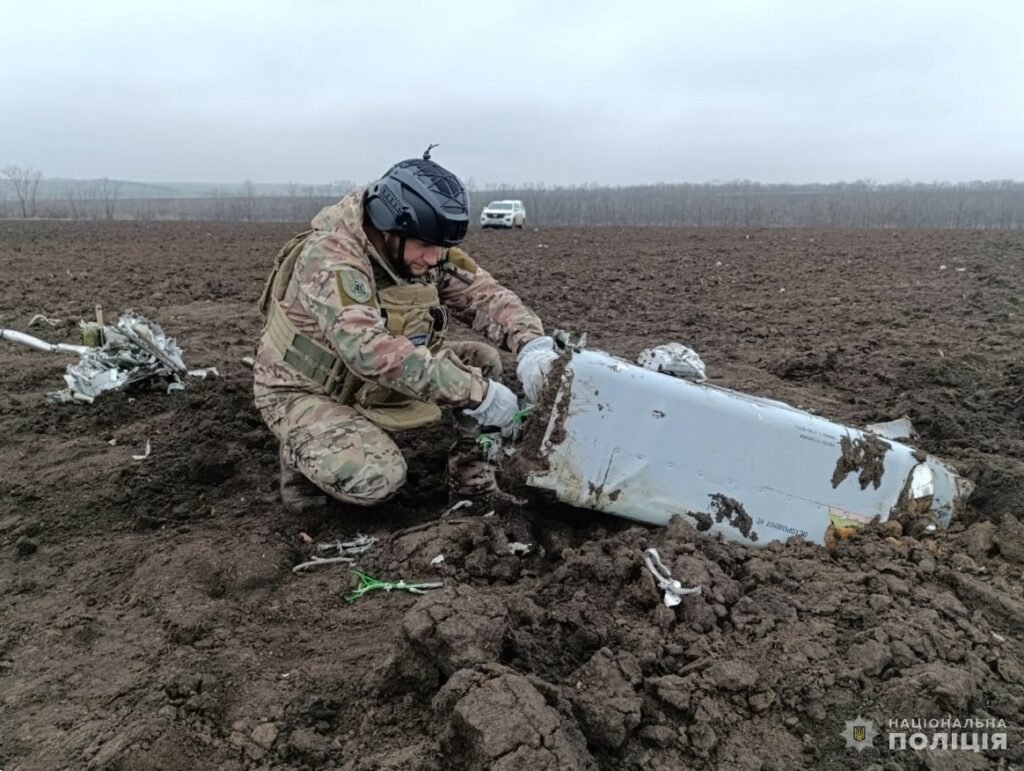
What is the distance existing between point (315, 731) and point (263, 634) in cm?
64

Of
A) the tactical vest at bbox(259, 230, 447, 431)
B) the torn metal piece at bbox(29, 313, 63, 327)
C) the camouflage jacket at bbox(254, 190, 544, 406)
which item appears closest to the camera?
the camouflage jacket at bbox(254, 190, 544, 406)

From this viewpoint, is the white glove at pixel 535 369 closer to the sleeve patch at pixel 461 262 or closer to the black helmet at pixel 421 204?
the black helmet at pixel 421 204

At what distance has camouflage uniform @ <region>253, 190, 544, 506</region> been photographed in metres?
3.31

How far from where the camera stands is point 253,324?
26.9 ft

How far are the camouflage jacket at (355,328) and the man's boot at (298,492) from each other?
44 cm

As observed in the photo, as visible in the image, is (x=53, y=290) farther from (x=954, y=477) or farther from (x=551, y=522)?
(x=954, y=477)

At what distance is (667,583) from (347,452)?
1684mm

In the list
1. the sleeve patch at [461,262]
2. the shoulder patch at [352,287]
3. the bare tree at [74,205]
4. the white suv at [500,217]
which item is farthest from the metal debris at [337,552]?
the bare tree at [74,205]

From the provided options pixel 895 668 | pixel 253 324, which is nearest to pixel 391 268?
pixel 895 668

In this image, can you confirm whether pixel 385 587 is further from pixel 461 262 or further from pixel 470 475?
pixel 461 262

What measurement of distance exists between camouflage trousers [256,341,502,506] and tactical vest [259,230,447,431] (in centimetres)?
9

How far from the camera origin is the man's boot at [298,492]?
3716mm

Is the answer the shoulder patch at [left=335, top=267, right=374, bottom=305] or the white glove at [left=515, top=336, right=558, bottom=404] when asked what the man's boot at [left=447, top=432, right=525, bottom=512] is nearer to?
the white glove at [left=515, top=336, right=558, bottom=404]

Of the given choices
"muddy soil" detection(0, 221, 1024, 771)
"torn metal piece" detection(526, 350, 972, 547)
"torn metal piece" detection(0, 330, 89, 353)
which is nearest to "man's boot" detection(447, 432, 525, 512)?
"muddy soil" detection(0, 221, 1024, 771)
